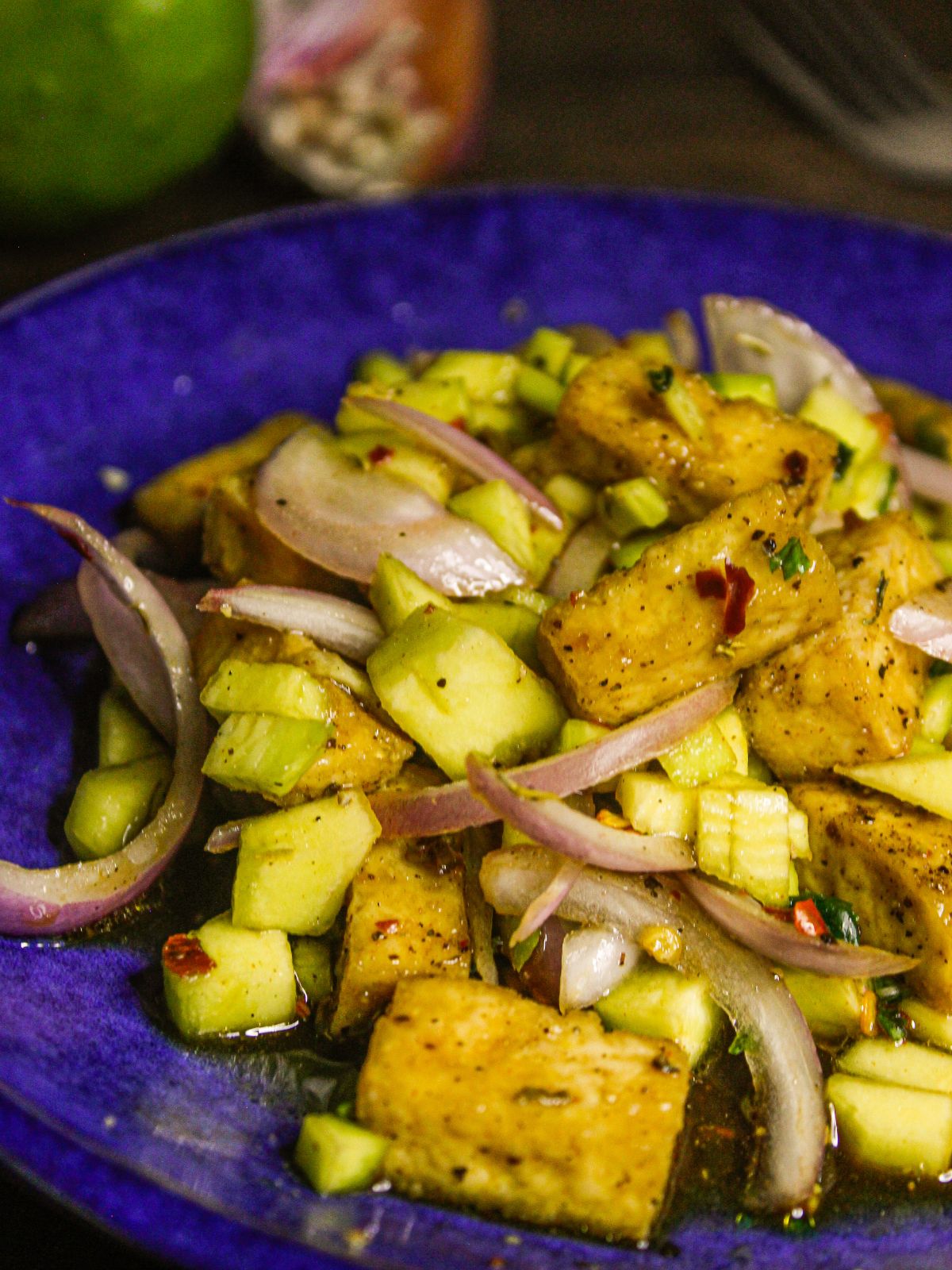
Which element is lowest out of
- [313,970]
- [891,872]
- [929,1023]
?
[313,970]

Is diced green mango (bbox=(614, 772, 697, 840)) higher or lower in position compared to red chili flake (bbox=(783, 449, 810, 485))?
lower

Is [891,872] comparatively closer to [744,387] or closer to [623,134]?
[744,387]

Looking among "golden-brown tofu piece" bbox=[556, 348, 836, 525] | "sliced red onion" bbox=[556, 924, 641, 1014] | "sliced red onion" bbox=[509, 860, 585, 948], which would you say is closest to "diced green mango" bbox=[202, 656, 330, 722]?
"sliced red onion" bbox=[509, 860, 585, 948]

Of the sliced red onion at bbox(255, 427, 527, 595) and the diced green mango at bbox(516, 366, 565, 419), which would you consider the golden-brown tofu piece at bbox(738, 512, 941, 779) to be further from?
the diced green mango at bbox(516, 366, 565, 419)

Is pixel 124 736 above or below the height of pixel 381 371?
below

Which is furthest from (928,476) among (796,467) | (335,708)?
(335,708)
